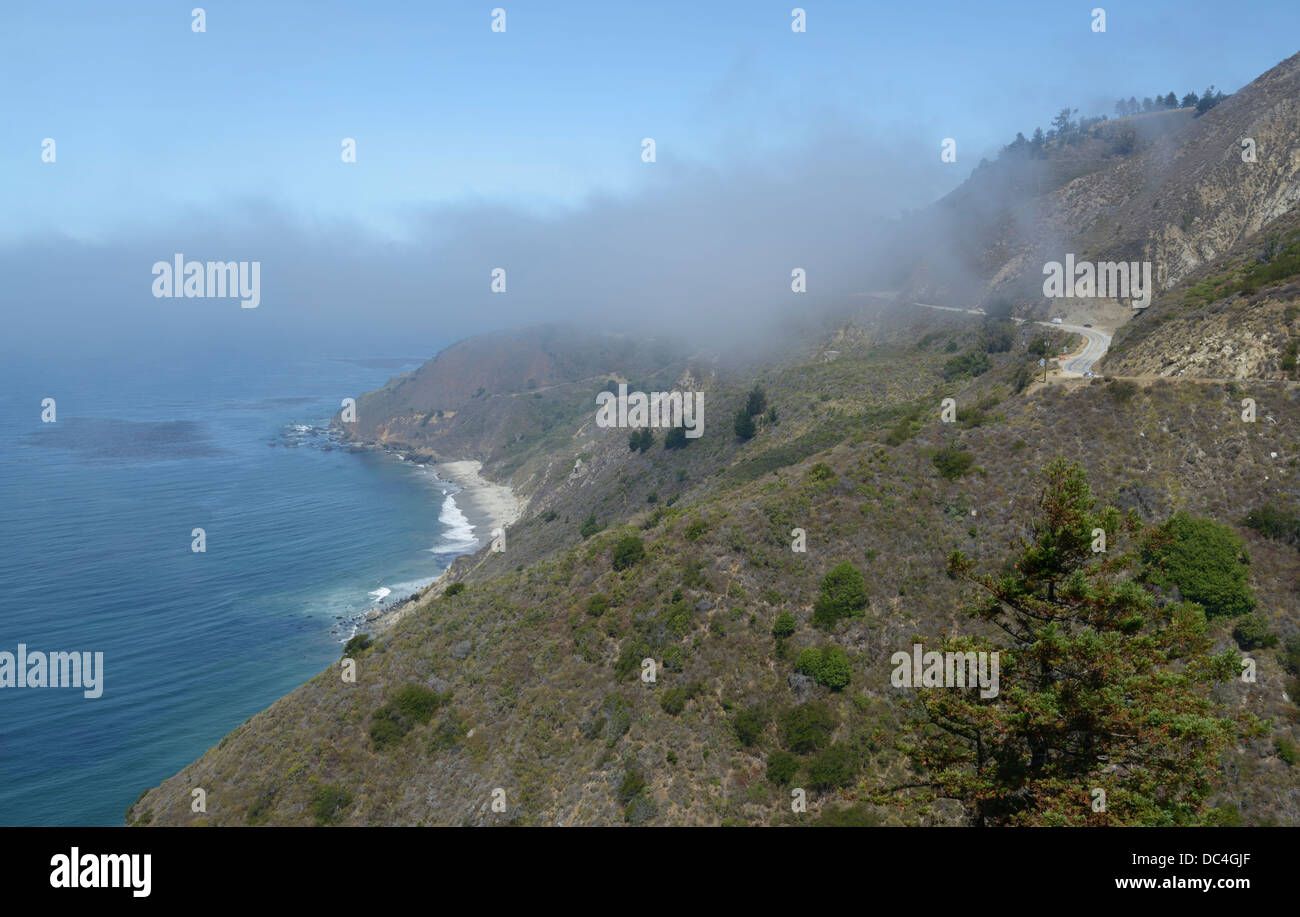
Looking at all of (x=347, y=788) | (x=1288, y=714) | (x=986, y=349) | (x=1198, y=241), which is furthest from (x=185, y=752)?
(x=1198, y=241)

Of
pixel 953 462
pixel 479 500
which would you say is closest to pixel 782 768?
pixel 953 462

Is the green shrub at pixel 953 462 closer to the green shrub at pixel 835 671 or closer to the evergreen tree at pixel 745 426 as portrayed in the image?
the green shrub at pixel 835 671

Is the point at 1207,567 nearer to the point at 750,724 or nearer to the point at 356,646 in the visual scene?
the point at 750,724

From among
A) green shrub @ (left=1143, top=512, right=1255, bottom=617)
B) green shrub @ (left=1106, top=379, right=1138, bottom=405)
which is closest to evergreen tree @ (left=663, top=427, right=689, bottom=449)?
green shrub @ (left=1106, top=379, right=1138, bottom=405)

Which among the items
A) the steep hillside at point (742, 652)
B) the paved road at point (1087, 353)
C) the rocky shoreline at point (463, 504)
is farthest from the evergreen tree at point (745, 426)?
the rocky shoreline at point (463, 504)

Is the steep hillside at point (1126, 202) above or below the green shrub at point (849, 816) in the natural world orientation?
above
